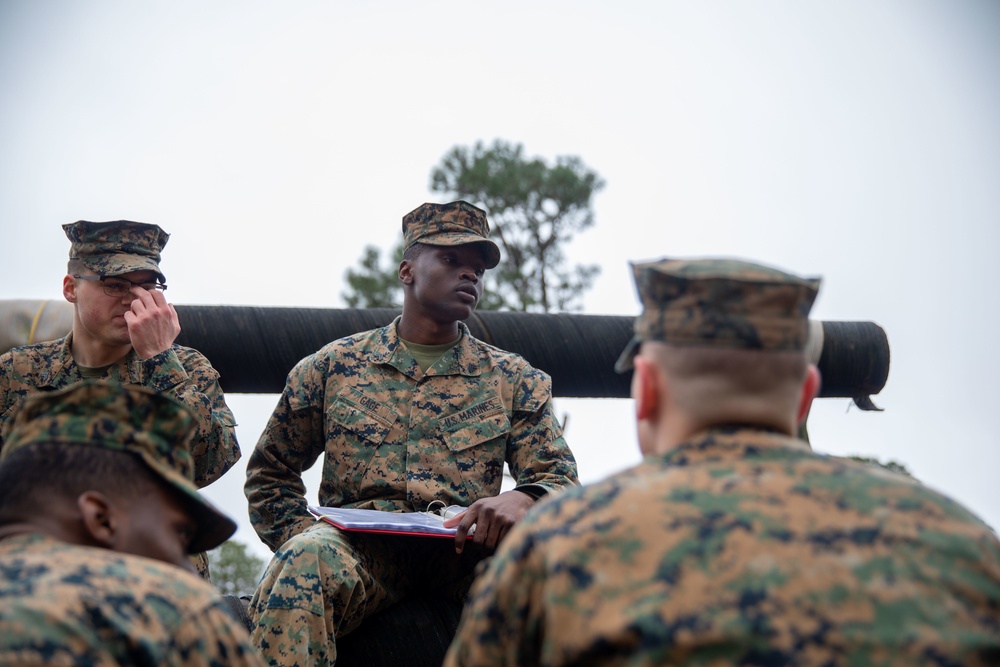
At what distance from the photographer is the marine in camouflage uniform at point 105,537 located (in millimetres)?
1812

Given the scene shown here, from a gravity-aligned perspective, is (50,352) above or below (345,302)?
above

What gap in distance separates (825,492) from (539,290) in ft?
39.6

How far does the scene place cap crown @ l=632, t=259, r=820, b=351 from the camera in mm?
2074

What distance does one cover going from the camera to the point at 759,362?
207 cm

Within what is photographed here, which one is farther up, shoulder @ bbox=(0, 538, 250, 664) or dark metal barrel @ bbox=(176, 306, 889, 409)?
shoulder @ bbox=(0, 538, 250, 664)

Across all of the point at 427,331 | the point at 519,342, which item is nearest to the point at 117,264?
the point at 427,331

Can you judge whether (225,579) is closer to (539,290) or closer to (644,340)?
(539,290)

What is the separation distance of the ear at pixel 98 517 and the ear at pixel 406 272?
3.14 meters

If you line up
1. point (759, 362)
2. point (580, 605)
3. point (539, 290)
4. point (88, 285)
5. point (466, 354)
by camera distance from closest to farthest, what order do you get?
point (580, 605), point (759, 362), point (88, 285), point (466, 354), point (539, 290)

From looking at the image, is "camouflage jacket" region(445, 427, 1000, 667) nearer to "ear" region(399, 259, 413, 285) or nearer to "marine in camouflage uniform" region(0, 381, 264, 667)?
"marine in camouflage uniform" region(0, 381, 264, 667)

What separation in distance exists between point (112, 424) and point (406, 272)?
3.15m

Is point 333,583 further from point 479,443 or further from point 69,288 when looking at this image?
point 69,288

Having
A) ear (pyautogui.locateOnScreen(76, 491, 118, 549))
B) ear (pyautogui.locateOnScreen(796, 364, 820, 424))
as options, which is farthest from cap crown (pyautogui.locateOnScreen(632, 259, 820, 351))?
ear (pyautogui.locateOnScreen(76, 491, 118, 549))

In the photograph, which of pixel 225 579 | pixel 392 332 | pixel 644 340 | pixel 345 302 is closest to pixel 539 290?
pixel 345 302
